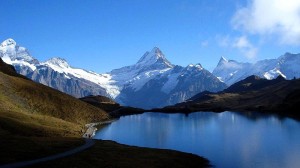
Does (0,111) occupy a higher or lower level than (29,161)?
higher

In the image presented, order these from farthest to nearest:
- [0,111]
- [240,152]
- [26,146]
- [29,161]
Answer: [0,111] → [240,152] → [26,146] → [29,161]

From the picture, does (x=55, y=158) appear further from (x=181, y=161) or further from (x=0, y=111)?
(x=0, y=111)

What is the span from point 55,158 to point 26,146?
30.0ft

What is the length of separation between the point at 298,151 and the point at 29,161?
234ft

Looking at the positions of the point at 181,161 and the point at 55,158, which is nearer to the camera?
the point at 55,158

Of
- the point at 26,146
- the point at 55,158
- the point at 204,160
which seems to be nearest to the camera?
the point at 55,158

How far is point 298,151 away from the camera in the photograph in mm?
110000

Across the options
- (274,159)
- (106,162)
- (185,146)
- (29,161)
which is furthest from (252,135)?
(29,161)

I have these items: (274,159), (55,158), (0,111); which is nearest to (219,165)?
(274,159)

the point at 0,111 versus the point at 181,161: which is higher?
A: the point at 0,111

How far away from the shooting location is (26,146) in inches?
3211

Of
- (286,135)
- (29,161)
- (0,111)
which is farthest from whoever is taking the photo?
(286,135)

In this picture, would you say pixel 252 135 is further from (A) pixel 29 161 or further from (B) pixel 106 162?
(A) pixel 29 161

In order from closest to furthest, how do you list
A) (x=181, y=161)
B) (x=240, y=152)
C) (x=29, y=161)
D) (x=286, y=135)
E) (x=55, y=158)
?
(x=29, y=161)
(x=55, y=158)
(x=181, y=161)
(x=240, y=152)
(x=286, y=135)
